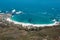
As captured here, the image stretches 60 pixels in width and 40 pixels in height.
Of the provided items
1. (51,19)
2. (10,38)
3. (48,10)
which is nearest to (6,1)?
(48,10)

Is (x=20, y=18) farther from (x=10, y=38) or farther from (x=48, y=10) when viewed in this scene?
(x=10, y=38)

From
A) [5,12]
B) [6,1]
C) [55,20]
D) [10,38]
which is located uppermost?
[6,1]

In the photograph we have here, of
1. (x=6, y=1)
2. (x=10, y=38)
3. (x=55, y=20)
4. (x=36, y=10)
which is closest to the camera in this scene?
(x=10, y=38)

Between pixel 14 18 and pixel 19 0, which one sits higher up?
pixel 19 0

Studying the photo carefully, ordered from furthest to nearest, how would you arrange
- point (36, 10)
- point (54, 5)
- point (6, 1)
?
1. point (6, 1)
2. point (54, 5)
3. point (36, 10)

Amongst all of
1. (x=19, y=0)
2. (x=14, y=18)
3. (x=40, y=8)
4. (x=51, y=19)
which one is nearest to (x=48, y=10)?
(x=40, y=8)

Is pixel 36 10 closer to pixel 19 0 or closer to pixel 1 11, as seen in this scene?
pixel 1 11

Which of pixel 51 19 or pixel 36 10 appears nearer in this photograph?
pixel 51 19
